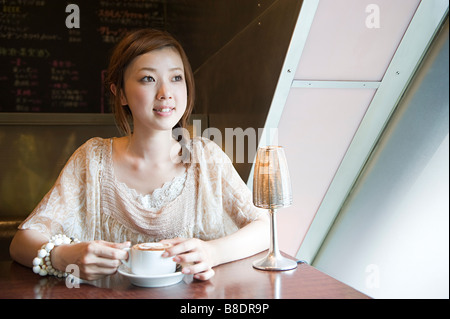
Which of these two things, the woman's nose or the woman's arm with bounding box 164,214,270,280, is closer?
the woman's arm with bounding box 164,214,270,280

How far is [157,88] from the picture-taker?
1.53m

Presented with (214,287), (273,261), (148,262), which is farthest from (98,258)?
(273,261)

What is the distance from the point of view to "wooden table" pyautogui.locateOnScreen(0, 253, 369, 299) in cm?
97

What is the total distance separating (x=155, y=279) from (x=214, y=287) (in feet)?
0.43

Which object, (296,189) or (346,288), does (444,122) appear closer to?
(296,189)

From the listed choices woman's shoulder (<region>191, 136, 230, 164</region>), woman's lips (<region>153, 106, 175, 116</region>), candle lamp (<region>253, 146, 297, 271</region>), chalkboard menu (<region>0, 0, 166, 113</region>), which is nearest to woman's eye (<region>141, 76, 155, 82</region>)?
woman's lips (<region>153, 106, 175, 116</region>)

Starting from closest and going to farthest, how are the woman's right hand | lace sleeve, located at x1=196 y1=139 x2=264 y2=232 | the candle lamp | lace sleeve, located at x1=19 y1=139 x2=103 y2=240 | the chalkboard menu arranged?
the woman's right hand, the candle lamp, lace sleeve, located at x1=19 y1=139 x2=103 y2=240, lace sleeve, located at x1=196 y1=139 x2=264 y2=232, the chalkboard menu

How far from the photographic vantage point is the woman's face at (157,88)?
151 centimetres

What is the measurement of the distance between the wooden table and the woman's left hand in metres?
0.02

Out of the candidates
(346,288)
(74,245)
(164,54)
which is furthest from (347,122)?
(74,245)

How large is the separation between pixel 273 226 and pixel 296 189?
0.93 m

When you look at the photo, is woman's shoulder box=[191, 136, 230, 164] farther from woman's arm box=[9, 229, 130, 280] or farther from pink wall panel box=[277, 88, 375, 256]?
woman's arm box=[9, 229, 130, 280]

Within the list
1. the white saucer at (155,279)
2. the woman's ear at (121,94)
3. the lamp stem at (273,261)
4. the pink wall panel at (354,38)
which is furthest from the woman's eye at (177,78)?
the white saucer at (155,279)

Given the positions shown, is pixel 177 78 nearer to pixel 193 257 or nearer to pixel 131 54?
pixel 131 54
